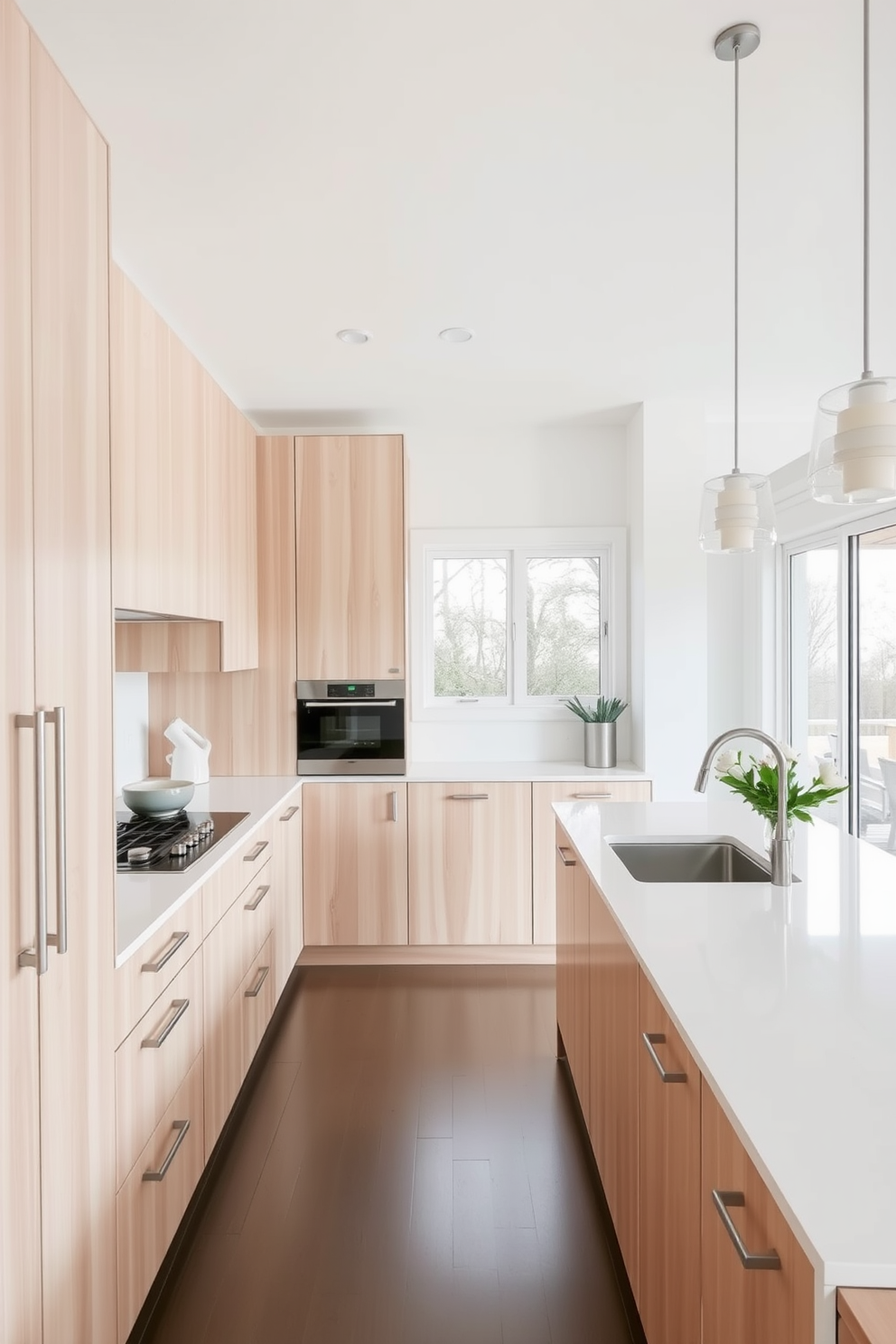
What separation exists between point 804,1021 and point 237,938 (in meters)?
1.74

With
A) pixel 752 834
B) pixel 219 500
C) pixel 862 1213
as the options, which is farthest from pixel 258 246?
pixel 862 1213

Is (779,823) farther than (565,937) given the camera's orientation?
No

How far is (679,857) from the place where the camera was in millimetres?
2242

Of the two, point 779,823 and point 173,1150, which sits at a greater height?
point 779,823

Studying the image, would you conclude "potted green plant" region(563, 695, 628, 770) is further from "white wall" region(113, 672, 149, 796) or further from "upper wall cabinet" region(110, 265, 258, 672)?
"white wall" region(113, 672, 149, 796)

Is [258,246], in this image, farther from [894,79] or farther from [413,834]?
[413,834]

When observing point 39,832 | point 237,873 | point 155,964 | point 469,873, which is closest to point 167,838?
point 237,873

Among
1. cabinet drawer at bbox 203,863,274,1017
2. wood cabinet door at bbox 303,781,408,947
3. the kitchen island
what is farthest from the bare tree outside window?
the kitchen island

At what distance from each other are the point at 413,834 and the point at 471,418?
2063 mm

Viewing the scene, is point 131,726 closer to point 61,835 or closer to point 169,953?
point 169,953

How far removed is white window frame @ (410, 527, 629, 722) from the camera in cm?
414

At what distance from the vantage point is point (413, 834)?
11.7 ft

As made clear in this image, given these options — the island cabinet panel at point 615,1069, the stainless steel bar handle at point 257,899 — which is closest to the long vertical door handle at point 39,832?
the island cabinet panel at point 615,1069

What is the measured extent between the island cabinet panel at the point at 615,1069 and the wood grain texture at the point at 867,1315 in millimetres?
787
